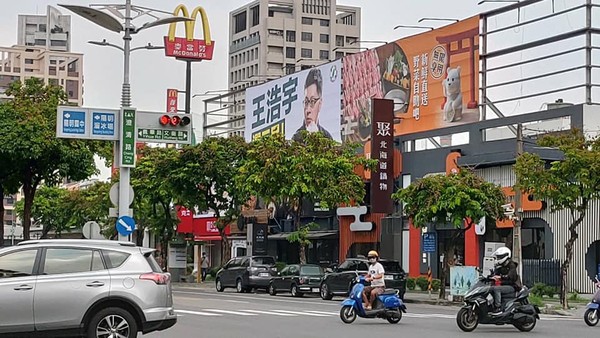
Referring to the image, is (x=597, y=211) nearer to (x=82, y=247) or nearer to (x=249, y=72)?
(x=82, y=247)

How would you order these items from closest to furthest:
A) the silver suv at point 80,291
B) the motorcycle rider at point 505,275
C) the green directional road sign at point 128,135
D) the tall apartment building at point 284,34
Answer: the silver suv at point 80,291, the motorcycle rider at point 505,275, the green directional road sign at point 128,135, the tall apartment building at point 284,34

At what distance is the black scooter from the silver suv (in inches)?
288

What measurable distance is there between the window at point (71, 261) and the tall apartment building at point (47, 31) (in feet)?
596

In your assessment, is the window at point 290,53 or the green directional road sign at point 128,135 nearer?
the green directional road sign at point 128,135

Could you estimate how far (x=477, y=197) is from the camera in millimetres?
35250

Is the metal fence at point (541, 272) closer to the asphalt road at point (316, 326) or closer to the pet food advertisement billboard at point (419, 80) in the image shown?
the pet food advertisement billboard at point (419, 80)

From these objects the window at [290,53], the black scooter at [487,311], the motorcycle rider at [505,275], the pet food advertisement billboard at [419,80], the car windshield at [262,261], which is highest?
the window at [290,53]

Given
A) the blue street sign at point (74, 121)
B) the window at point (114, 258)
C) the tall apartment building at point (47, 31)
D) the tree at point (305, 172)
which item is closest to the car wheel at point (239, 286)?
the tree at point (305, 172)

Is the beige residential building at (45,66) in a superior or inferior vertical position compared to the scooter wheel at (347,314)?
superior

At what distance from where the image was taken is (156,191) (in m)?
53.5

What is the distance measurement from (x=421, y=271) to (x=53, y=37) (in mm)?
158712

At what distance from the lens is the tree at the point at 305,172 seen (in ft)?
145

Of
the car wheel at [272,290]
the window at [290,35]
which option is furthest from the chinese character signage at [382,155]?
the window at [290,35]

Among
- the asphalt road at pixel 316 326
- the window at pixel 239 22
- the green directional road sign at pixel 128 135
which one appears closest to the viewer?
the asphalt road at pixel 316 326
